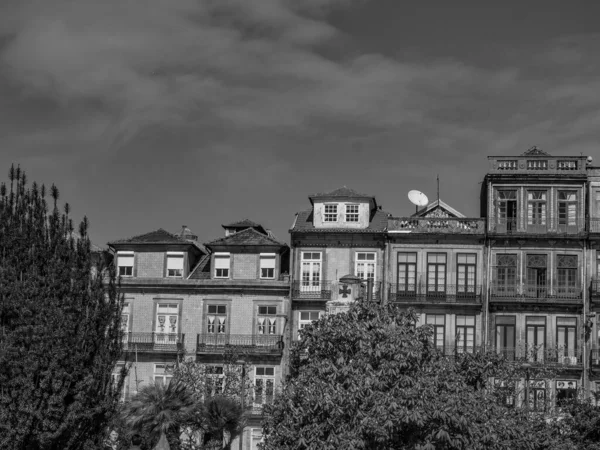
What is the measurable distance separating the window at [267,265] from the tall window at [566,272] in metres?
15.4

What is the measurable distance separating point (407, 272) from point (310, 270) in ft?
17.4

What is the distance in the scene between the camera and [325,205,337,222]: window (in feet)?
205

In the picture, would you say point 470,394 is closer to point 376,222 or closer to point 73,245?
point 73,245

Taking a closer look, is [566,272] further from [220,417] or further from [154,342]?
[154,342]

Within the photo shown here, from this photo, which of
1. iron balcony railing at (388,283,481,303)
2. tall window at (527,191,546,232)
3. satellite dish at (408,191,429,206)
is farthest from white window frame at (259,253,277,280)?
tall window at (527,191,546,232)

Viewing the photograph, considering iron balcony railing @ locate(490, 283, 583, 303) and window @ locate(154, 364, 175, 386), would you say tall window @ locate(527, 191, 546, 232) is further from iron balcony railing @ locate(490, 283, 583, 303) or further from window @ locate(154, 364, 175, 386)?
window @ locate(154, 364, 175, 386)

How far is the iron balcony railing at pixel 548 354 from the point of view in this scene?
190 ft

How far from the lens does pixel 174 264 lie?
63031mm

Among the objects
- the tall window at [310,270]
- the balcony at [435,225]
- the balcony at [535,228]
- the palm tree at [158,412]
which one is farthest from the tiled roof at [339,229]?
the palm tree at [158,412]

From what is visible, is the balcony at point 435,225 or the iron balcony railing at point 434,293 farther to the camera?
the balcony at point 435,225

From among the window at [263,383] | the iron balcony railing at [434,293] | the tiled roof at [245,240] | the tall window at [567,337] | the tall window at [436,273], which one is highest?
the tiled roof at [245,240]

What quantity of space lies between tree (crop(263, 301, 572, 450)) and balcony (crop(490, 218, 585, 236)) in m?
22.6

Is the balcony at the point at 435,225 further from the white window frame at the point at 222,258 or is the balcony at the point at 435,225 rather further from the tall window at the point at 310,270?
the white window frame at the point at 222,258

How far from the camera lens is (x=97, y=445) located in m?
41.5
